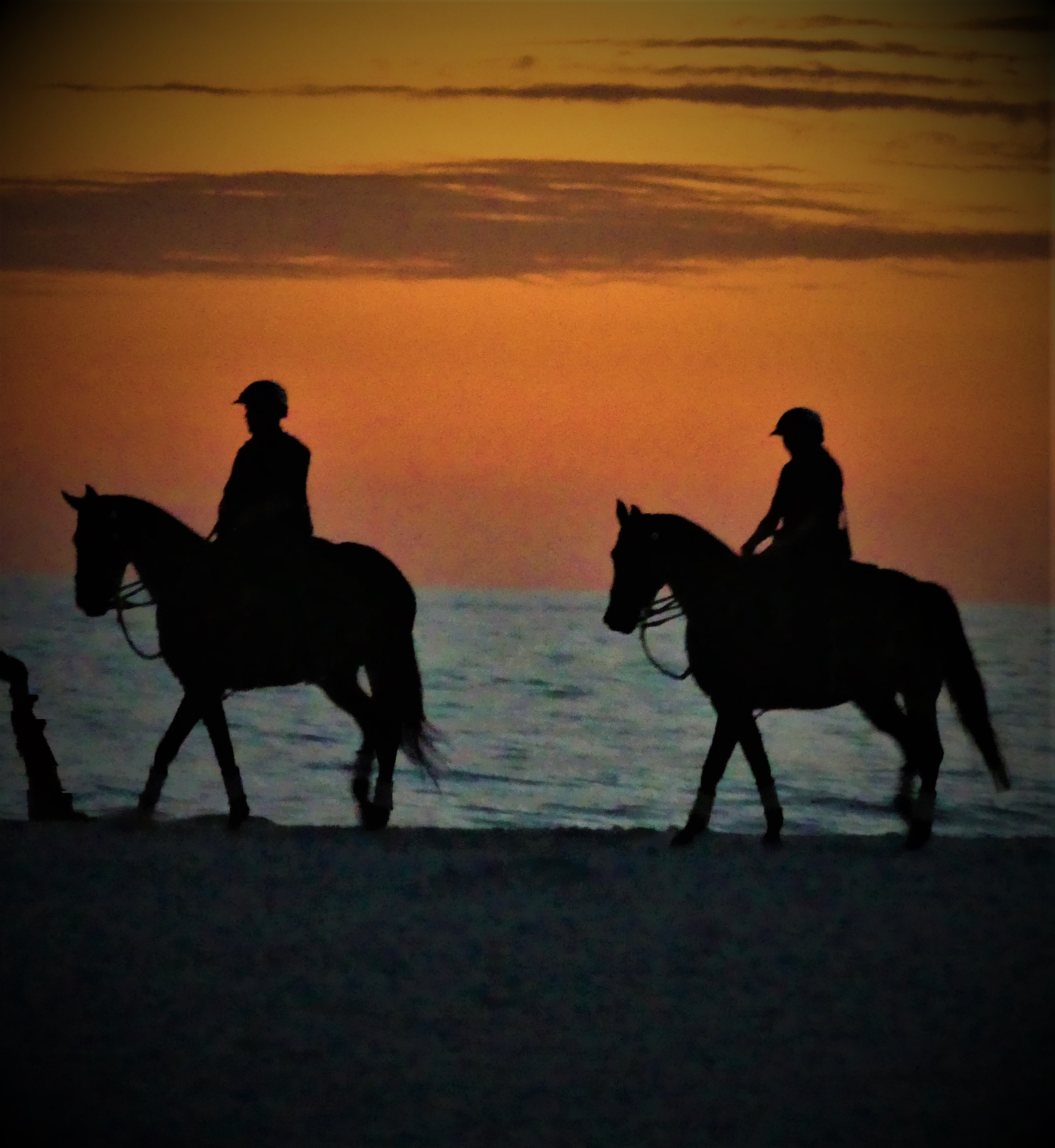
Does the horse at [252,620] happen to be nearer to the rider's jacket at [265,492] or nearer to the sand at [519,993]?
the rider's jacket at [265,492]

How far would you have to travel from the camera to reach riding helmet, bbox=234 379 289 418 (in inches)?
472

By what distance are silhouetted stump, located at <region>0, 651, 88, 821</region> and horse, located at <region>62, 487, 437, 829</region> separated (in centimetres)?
109

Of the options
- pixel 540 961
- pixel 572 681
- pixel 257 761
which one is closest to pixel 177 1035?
pixel 540 961

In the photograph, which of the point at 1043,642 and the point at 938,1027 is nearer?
the point at 938,1027

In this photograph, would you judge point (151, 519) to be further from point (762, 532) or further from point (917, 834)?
point (917, 834)

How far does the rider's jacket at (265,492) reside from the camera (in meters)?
11.9

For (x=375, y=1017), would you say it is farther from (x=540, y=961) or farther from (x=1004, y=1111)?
(x=1004, y=1111)

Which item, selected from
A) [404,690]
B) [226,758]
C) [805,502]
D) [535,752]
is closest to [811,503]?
[805,502]

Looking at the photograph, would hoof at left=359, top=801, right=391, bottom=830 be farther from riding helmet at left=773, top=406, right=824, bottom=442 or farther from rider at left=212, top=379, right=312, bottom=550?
riding helmet at left=773, top=406, right=824, bottom=442

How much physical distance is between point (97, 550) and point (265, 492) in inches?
42.6

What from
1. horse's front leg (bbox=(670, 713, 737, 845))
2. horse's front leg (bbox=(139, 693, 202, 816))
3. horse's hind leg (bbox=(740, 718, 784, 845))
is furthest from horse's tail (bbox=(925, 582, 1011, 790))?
horse's front leg (bbox=(139, 693, 202, 816))

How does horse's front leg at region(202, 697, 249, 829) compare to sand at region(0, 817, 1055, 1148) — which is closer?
sand at region(0, 817, 1055, 1148)

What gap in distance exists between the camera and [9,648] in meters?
48.6

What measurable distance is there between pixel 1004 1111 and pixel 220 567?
6.19 m
